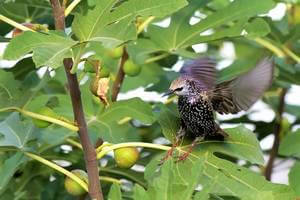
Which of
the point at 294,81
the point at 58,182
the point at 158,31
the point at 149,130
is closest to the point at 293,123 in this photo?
the point at 294,81

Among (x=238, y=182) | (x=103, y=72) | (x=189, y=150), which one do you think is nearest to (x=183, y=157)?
(x=189, y=150)

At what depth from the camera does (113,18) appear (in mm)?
1544

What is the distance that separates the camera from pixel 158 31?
7.46 feet

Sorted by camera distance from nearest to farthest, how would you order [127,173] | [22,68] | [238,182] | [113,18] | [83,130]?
[113,18] → [83,130] → [238,182] → [127,173] → [22,68]

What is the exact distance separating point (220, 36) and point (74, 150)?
24.5 inches

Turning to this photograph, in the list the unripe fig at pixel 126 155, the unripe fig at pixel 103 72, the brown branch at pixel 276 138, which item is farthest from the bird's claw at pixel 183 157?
the brown branch at pixel 276 138

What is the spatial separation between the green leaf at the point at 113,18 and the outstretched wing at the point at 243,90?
1.10 ft

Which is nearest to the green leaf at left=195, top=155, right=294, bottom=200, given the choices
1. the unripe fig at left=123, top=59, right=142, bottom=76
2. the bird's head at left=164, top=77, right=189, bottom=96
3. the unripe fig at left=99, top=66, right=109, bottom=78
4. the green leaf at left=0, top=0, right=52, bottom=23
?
the bird's head at left=164, top=77, right=189, bottom=96

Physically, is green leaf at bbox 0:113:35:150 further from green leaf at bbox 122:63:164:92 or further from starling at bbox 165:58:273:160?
green leaf at bbox 122:63:164:92

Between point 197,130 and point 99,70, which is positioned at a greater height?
point 99,70

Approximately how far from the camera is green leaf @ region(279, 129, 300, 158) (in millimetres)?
2214

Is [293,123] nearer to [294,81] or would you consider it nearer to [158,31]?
[294,81]

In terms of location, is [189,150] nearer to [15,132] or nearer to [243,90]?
[243,90]

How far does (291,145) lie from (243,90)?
0.44 meters
